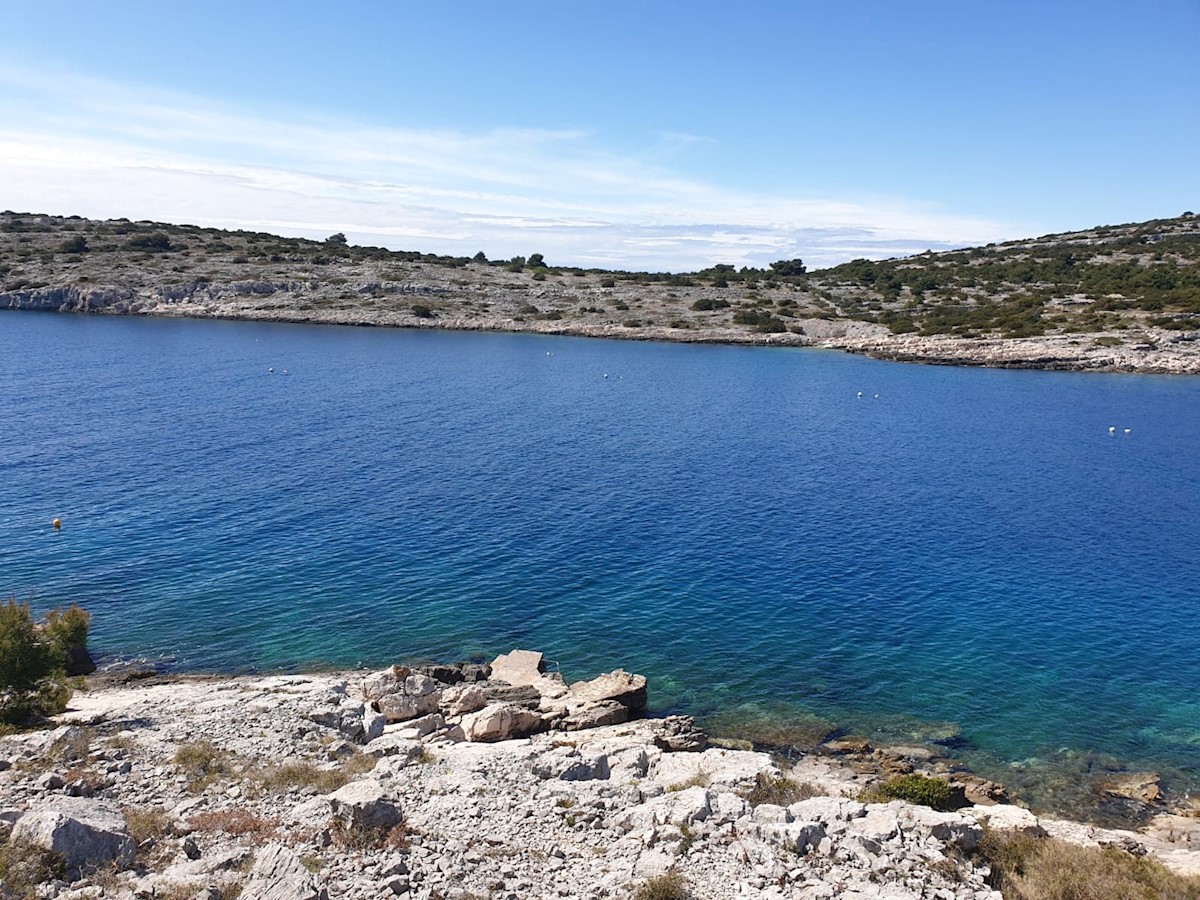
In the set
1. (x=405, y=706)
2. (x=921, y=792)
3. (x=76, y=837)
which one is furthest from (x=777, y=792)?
(x=76, y=837)

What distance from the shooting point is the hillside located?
12975cm

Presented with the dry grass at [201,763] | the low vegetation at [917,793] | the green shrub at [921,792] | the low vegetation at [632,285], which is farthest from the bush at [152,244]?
the green shrub at [921,792]

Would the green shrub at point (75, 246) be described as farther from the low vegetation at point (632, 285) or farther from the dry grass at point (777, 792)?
the dry grass at point (777, 792)

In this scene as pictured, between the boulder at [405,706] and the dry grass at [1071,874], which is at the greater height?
the dry grass at [1071,874]

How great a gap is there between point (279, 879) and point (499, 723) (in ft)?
36.6

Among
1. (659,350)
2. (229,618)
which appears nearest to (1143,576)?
(229,618)

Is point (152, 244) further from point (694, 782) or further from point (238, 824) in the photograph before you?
A: point (694, 782)

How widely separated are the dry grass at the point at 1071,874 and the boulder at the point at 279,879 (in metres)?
14.0

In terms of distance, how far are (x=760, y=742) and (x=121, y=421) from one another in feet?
199

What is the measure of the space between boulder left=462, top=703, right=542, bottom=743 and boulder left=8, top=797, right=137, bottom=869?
11.1 m

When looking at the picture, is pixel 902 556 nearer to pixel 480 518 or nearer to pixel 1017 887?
pixel 480 518

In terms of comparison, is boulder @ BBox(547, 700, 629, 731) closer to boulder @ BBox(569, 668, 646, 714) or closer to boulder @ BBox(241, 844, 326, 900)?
boulder @ BBox(569, 668, 646, 714)

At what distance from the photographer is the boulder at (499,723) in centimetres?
2616

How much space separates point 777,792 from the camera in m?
21.4
